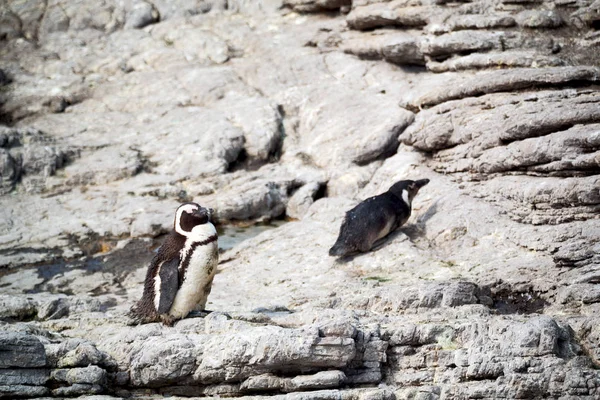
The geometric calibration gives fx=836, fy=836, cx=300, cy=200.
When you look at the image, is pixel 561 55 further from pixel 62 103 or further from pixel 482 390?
pixel 62 103

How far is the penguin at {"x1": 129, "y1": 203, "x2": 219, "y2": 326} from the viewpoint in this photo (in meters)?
8.07

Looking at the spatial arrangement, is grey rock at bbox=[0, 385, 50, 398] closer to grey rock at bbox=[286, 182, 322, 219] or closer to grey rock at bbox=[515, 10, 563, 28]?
grey rock at bbox=[286, 182, 322, 219]

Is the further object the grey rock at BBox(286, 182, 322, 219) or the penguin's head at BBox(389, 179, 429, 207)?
the grey rock at BBox(286, 182, 322, 219)

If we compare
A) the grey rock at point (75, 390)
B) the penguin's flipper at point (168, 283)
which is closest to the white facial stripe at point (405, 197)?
the penguin's flipper at point (168, 283)

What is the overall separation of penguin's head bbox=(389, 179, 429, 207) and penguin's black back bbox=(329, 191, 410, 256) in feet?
0.51

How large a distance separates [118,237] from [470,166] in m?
5.20

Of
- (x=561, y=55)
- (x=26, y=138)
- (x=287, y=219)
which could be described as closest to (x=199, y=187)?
(x=287, y=219)

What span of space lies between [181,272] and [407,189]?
4364 millimetres

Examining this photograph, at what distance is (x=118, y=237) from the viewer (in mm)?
12344

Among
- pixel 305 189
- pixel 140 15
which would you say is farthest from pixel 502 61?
pixel 140 15

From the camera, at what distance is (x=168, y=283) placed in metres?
8.09

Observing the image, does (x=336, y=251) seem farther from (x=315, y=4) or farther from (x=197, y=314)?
(x=315, y=4)

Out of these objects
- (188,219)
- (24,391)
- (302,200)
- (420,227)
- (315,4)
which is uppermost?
(188,219)

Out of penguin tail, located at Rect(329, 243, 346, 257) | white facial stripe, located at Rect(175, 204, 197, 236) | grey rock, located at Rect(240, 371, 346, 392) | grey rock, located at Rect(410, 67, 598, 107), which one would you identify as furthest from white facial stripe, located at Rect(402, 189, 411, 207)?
grey rock, located at Rect(240, 371, 346, 392)
